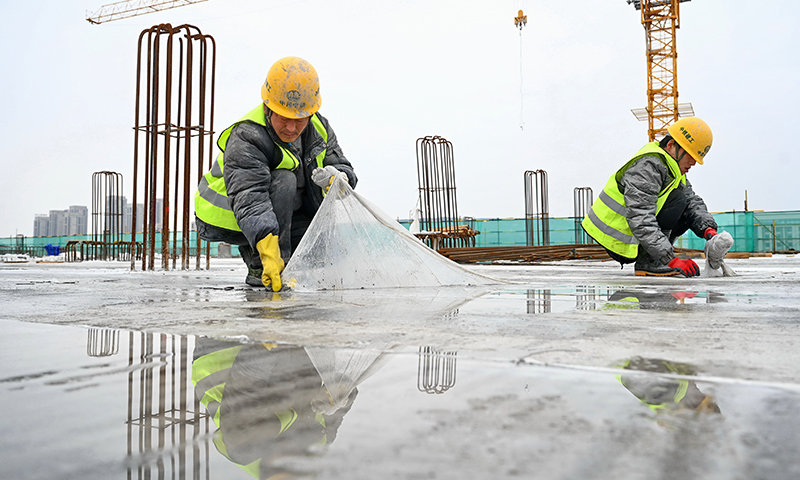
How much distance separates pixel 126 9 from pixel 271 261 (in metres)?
42.4

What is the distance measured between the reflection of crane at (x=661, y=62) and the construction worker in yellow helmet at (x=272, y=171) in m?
29.4

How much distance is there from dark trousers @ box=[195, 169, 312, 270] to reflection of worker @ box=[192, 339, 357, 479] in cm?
195

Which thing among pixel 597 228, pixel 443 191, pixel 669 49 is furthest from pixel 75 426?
pixel 669 49

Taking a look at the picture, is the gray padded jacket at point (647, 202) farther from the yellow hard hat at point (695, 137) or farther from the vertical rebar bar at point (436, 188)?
the vertical rebar bar at point (436, 188)

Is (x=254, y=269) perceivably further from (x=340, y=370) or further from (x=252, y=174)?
(x=340, y=370)

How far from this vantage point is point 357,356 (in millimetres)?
1074

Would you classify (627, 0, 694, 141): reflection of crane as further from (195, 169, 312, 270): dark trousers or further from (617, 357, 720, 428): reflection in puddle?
(617, 357, 720, 428): reflection in puddle

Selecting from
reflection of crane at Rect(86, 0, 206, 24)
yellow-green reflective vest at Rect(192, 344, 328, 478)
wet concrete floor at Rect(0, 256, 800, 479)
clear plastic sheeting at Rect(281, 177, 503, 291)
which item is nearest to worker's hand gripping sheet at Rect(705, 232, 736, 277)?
clear plastic sheeting at Rect(281, 177, 503, 291)

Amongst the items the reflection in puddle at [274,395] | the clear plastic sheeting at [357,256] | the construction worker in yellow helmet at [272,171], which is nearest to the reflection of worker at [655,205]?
the clear plastic sheeting at [357,256]

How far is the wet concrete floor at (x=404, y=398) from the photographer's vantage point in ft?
1.78

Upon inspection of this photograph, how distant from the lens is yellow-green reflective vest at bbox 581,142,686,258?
4.15m

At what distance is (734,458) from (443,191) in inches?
480

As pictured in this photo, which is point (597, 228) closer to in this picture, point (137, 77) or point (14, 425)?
point (14, 425)

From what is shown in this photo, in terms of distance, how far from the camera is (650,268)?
4.24m
